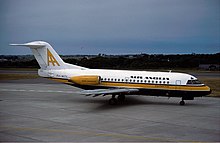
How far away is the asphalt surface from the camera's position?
38.6ft

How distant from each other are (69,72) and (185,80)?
→ 320 inches

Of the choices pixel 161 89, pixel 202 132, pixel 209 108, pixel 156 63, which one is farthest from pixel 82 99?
pixel 156 63

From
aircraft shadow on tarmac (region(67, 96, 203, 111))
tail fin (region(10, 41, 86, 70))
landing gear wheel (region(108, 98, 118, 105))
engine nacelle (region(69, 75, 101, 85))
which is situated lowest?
aircraft shadow on tarmac (region(67, 96, 203, 111))

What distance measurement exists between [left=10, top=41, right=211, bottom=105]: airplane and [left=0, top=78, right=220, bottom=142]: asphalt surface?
2.84 feet

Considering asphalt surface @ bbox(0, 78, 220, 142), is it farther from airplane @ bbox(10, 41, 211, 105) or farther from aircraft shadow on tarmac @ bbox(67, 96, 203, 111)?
airplane @ bbox(10, 41, 211, 105)

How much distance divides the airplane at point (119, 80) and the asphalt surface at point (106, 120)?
866mm

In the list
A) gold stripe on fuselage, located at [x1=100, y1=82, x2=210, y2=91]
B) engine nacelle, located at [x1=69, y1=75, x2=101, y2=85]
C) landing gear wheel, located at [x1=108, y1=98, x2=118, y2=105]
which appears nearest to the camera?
gold stripe on fuselage, located at [x1=100, y1=82, x2=210, y2=91]

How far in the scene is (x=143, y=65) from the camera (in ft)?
158

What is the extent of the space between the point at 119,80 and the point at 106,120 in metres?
6.75

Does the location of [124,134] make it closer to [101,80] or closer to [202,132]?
[202,132]

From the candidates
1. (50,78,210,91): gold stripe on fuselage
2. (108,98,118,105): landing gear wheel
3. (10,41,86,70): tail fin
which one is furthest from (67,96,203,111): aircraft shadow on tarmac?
(10,41,86,70): tail fin

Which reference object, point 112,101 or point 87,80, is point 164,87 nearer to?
point 112,101

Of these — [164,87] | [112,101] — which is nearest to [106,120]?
→ [112,101]

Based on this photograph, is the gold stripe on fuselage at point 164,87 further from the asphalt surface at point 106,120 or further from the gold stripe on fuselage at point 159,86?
the asphalt surface at point 106,120
